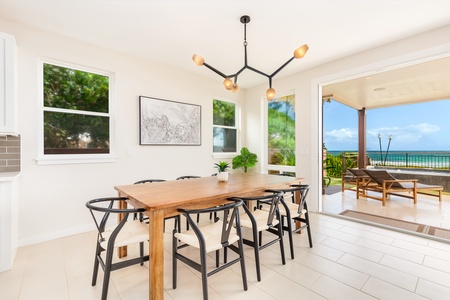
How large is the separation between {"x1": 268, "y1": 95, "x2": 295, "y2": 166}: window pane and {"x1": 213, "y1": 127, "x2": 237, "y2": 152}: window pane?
0.87 meters

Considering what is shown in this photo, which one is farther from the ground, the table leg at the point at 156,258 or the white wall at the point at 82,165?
the white wall at the point at 82,165

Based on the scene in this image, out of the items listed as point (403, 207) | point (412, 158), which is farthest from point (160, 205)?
point (412, 158)

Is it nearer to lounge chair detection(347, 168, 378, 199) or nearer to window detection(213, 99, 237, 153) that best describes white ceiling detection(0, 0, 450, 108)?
window detection(213, 99, 237, 153)

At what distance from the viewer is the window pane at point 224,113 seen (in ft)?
15.5

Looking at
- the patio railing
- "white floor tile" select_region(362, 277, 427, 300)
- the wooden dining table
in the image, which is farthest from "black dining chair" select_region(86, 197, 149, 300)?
the patio railing

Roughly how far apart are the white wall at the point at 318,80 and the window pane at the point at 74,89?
3.20 meters

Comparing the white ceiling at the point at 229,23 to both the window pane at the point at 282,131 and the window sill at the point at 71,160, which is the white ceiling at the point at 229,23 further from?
the window sill at the point at 71,160

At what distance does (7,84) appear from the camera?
7.10 feet

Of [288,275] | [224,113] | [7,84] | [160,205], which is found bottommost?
[288,275]

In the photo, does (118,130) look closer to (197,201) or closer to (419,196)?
(197,201)

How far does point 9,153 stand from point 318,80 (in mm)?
4616

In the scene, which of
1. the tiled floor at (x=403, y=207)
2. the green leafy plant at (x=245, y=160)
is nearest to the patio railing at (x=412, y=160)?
the tiled floor at (x=403, y=207)

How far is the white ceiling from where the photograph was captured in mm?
2207

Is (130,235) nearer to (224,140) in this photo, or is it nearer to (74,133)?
(74,133)
